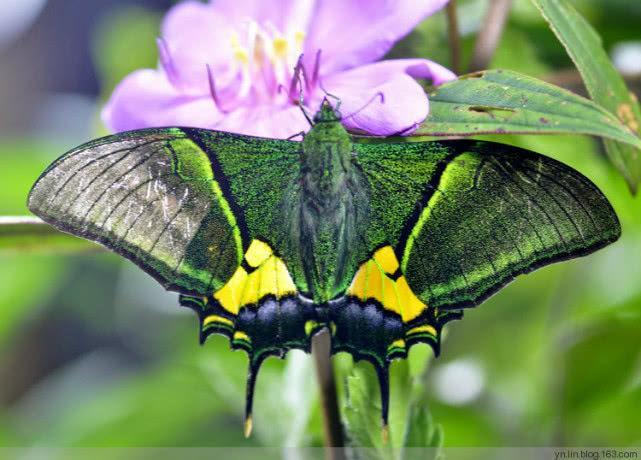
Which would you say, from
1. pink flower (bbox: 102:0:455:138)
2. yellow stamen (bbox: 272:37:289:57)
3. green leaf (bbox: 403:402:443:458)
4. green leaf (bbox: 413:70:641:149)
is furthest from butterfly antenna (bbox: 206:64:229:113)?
green leaf (bbox: 403:402:443:458)

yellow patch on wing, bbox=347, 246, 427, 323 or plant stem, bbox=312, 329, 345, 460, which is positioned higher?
yellow patch on wing, bbox=347, 246, 427, 323

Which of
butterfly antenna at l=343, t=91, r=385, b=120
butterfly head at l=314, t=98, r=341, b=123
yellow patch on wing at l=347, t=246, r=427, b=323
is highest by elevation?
butterfly antenna at l=343, t=91, r=385, b=120

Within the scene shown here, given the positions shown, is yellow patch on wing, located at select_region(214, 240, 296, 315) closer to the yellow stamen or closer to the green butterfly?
the green butterfly

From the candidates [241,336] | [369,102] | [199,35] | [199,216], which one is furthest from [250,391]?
[199,35]

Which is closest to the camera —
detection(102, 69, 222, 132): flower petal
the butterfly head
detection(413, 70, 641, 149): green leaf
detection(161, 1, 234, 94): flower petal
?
detection(413, 70, 641, 149): green leaf

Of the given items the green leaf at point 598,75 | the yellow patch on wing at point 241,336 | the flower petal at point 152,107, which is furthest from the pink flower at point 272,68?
the yellow patch on wing at point 241,336

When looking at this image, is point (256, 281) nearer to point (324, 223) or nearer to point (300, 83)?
point (324, 223)

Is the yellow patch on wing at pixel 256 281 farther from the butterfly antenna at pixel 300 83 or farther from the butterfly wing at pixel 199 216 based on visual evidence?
the butterfly antenna at pixel 300 83
